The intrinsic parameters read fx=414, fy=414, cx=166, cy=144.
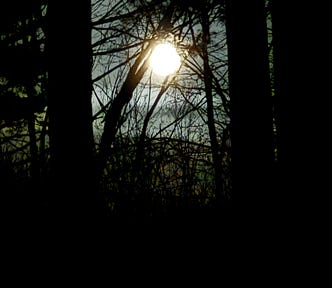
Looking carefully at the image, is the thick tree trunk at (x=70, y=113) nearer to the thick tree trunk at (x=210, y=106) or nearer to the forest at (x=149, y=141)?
the forest at (x=149, y=141)

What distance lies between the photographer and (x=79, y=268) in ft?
11.4

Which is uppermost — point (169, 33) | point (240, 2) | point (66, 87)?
point (169, 33)

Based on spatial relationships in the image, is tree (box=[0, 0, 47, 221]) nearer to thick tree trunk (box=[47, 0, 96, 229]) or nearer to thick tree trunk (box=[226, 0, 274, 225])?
thick tree trunk (box=[47, 0, 96, 229])

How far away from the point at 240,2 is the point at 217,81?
5173 mm

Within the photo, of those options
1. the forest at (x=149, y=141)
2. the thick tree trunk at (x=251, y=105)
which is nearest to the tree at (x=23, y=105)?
the forest at (x=149, y=141)

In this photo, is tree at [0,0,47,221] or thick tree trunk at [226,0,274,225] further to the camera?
tree at [0,0,47,221]

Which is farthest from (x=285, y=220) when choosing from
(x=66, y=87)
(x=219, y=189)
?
(x=219, y=189)

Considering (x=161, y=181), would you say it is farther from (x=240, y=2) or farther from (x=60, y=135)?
(x=240, y=2)

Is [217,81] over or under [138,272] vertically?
over

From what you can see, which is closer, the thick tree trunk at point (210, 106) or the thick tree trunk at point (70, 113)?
the thick tree trunk at point (70, 113)

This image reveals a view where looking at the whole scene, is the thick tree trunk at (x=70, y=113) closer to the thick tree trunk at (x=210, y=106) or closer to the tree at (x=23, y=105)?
the tree at (x=23, y=105)

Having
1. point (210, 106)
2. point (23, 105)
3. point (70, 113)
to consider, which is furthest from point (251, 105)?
point (23, 105)

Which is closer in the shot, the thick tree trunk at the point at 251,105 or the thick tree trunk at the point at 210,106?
the thick tree trunk at the point at 251,105

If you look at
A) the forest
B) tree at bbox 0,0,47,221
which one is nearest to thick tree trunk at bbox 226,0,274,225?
the forest
